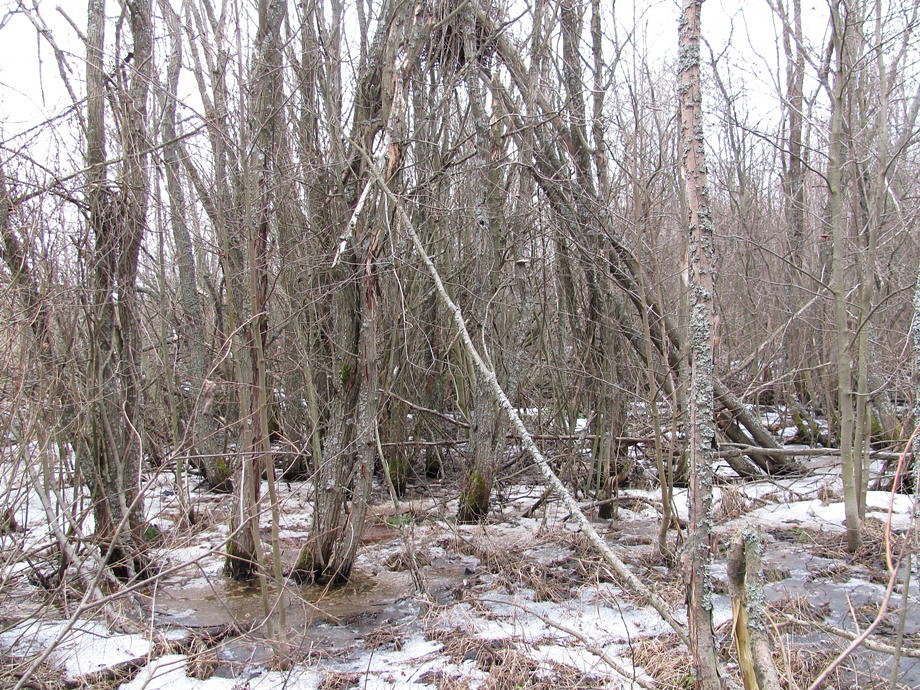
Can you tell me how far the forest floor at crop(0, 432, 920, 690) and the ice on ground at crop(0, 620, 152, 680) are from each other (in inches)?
0.5

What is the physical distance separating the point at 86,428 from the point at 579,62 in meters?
5.31

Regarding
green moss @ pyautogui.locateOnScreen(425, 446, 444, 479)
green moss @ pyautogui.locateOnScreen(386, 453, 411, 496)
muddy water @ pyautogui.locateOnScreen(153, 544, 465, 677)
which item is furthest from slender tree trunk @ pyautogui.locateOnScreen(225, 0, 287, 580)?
green moss @ pyautogui.locateOnScreen(425, 446, 444, 479)

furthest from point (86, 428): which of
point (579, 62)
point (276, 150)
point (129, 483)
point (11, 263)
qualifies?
point (579, 62)

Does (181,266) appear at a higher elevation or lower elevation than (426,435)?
higher

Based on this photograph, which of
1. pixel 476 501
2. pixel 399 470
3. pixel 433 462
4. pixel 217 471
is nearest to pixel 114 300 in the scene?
pixel 476 501

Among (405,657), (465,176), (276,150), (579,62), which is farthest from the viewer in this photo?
(465,176)

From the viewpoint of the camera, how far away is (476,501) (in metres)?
6.80

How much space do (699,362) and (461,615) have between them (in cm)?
300

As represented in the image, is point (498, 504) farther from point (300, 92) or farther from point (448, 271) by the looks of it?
point (300, 92)

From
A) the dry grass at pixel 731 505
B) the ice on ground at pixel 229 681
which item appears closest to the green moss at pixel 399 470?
the dry grass at pixel 731 505

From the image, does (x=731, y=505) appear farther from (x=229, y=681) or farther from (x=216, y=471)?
(x=216, y=471)

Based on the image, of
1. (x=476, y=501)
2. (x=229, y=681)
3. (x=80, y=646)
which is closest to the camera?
(x=229, y=681)

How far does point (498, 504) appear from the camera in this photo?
7508 millimetres

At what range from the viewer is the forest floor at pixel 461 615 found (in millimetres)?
3754
